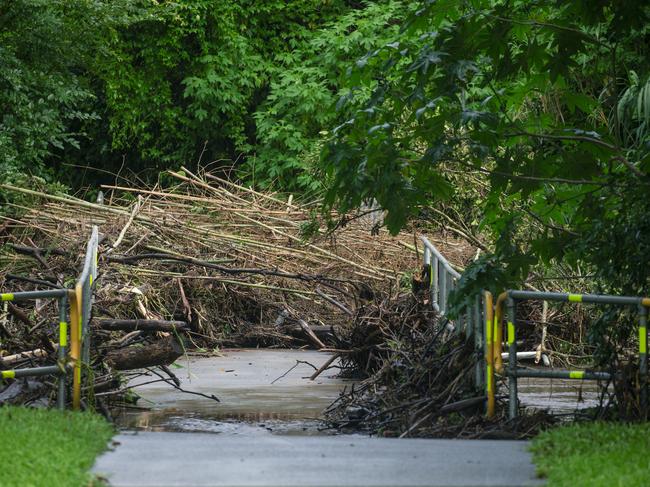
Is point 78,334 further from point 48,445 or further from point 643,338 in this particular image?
point 643,338

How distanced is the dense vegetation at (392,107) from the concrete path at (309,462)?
8.36 ft

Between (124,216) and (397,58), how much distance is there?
897 centimetres

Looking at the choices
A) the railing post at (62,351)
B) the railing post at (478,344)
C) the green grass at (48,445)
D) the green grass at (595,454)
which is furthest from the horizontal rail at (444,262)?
the green grass at (48,445)

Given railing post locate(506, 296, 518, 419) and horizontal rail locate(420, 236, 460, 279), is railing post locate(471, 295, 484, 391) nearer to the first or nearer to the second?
railing post locate(506, 296, 518, 419)

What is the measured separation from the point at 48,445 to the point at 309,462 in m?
1.48

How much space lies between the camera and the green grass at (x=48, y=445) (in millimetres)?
5906

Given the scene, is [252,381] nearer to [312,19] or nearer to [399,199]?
[399,199]

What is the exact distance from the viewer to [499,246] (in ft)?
33.2

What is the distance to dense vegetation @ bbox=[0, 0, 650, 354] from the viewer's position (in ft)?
30.8

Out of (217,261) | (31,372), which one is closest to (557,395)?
(31,372)

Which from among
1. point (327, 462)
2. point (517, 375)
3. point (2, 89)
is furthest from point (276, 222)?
point (327, 462)

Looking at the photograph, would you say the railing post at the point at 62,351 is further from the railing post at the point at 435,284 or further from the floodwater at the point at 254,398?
the railing post at the point at 435,284

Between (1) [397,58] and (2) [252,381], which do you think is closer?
(1) [397,58]

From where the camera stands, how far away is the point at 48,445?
21.9ft
